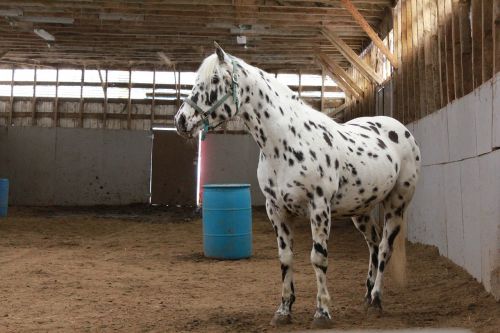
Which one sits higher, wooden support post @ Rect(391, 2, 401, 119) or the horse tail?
wooden support post @ Rect(391, 2, 401, 119)

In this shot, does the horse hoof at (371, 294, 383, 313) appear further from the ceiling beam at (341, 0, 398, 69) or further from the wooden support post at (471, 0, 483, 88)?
the ceiling beam at (341, 0, 398, 69)

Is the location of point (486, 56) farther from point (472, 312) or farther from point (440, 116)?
point (472, 312)

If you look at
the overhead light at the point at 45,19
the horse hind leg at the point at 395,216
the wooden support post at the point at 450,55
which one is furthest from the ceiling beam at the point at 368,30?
the overhead light at the point at 45,19

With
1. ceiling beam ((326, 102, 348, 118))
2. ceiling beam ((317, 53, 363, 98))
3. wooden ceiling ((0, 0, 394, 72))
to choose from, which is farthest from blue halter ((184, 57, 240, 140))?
ceiling beam ((326, 102, 348, 118))

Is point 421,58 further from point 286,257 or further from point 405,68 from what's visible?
point 286,257

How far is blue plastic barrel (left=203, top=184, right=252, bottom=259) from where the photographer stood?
21.9 ft

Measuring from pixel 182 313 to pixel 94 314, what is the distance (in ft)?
2.23

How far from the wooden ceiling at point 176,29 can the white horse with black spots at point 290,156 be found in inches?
240

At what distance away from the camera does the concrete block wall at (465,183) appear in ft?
13.1

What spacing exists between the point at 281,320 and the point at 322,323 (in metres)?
0.30

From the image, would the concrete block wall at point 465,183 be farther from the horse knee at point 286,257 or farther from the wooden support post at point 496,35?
the horse knee at point 286,257

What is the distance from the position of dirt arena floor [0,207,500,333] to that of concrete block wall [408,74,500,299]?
0.83 ft

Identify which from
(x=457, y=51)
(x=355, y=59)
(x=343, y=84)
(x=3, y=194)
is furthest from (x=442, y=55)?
(x=3, y=194)

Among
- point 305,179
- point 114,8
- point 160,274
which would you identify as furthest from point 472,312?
point 114,8
